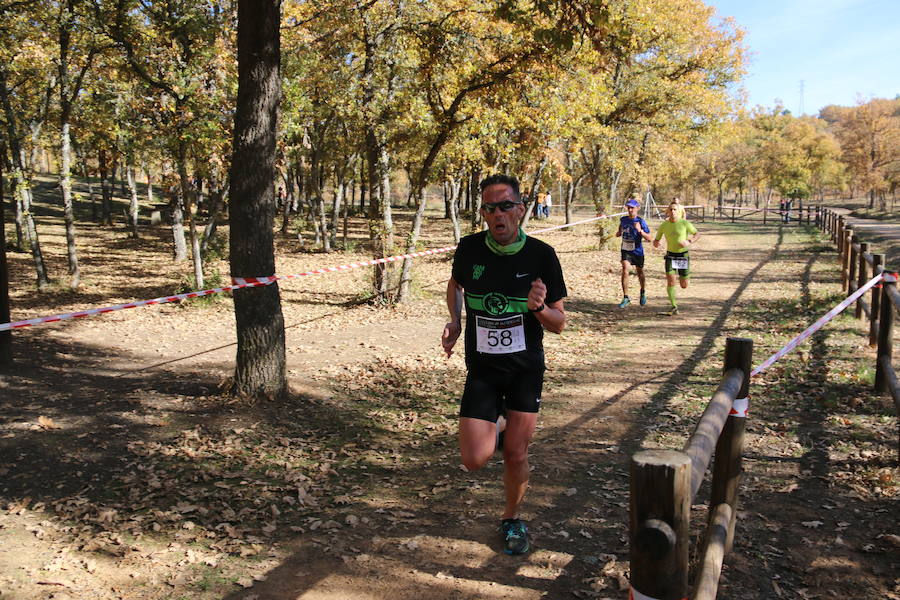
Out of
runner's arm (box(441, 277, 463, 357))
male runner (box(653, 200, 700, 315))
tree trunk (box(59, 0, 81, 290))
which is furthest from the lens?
tree trunk (box(59, 0, 81, 290))

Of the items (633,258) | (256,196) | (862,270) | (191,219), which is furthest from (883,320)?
(191,219)

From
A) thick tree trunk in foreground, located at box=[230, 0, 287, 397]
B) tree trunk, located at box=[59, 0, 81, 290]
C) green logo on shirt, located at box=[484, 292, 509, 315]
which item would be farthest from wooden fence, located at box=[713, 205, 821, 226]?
green logo on shirt, located at box=[484, 292, 509, 315]

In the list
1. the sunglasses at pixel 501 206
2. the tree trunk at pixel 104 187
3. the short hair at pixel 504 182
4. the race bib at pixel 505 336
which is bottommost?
the race bib at pixel 505 336

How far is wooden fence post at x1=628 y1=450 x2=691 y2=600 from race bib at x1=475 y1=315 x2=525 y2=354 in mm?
1969

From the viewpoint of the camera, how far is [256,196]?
6426 mm

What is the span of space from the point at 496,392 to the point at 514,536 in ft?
3.15

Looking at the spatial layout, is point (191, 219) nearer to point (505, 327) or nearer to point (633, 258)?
point (633, 258)

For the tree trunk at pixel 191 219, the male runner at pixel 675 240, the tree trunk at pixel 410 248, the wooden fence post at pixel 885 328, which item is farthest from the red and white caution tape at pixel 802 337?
the tree trunk at pixel 191 219

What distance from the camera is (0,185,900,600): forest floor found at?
12.6 ft

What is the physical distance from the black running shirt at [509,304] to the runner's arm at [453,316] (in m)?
0.28

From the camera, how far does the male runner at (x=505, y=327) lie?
12.6 feet

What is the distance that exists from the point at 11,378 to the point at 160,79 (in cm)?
765

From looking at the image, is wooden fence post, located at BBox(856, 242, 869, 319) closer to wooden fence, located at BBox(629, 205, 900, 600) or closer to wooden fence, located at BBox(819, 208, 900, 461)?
wooden fence, located at BBox(819, 208, 900, 461)

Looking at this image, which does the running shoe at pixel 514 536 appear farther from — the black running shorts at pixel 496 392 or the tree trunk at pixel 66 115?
the tree trunk at pixel 66 115
